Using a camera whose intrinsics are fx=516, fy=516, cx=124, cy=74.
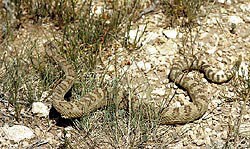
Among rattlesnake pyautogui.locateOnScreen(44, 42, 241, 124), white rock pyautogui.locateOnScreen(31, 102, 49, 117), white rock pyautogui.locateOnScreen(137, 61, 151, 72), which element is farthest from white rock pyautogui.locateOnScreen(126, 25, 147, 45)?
white rock pyautogui.locateOnScreen(31, 102, 49, 117)

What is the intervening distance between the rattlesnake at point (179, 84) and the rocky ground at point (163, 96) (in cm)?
9

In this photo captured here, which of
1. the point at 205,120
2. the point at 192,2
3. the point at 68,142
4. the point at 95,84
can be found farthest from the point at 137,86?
the point at 192,2

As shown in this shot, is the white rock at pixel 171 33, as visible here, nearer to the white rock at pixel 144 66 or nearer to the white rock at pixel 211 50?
the white rock at pixel 211 50

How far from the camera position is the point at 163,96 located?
6297 millimetres

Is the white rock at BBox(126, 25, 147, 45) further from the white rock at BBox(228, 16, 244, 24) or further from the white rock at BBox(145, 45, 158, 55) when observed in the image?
the white rock at BBox(228, 16, 244, 24)

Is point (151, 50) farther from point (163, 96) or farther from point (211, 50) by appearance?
point (163, 96)

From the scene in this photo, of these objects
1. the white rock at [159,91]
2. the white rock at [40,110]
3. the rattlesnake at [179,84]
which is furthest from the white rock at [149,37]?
the white rock at [40,110]

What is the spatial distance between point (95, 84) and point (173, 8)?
1875 mm

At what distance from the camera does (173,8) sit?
7344mm

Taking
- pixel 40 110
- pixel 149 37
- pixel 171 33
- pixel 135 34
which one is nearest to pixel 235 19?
pixel 171 33

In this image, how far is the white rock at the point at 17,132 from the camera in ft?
18.2

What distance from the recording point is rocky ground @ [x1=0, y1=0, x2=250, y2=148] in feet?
18.2

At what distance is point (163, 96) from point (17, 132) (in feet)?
5.96

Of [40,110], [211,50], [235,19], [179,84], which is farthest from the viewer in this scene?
[235,19]
